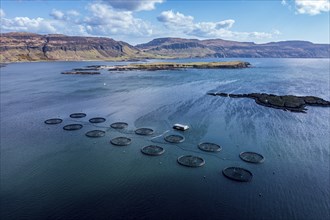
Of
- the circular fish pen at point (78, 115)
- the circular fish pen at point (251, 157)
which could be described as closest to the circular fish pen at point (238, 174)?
the circular fish pen at point (251, 157)

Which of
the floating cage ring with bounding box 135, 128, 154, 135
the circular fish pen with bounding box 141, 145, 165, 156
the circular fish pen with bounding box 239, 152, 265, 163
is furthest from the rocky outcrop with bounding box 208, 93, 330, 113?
the circular fish pen with bounding box 141, 145, 165, 156

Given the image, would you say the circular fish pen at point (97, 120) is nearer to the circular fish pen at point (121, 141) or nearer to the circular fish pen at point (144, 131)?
the circular fish pen at point (144, 131)

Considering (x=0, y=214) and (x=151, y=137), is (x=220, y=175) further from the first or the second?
(x=0, y=214)

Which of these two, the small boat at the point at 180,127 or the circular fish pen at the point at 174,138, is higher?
the small boat at the point at 180,127

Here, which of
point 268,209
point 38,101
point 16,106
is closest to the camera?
Result: point 268,209

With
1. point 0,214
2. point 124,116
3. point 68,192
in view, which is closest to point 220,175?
point 68,192

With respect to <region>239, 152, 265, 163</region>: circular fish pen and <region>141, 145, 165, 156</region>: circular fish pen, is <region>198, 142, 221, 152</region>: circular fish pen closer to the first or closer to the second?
<region>239, 152, 265, 163</region>: circular fish pen

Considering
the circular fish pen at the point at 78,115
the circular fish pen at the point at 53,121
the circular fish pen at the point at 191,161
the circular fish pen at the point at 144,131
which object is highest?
the circular fish pen at the point at 78,115
